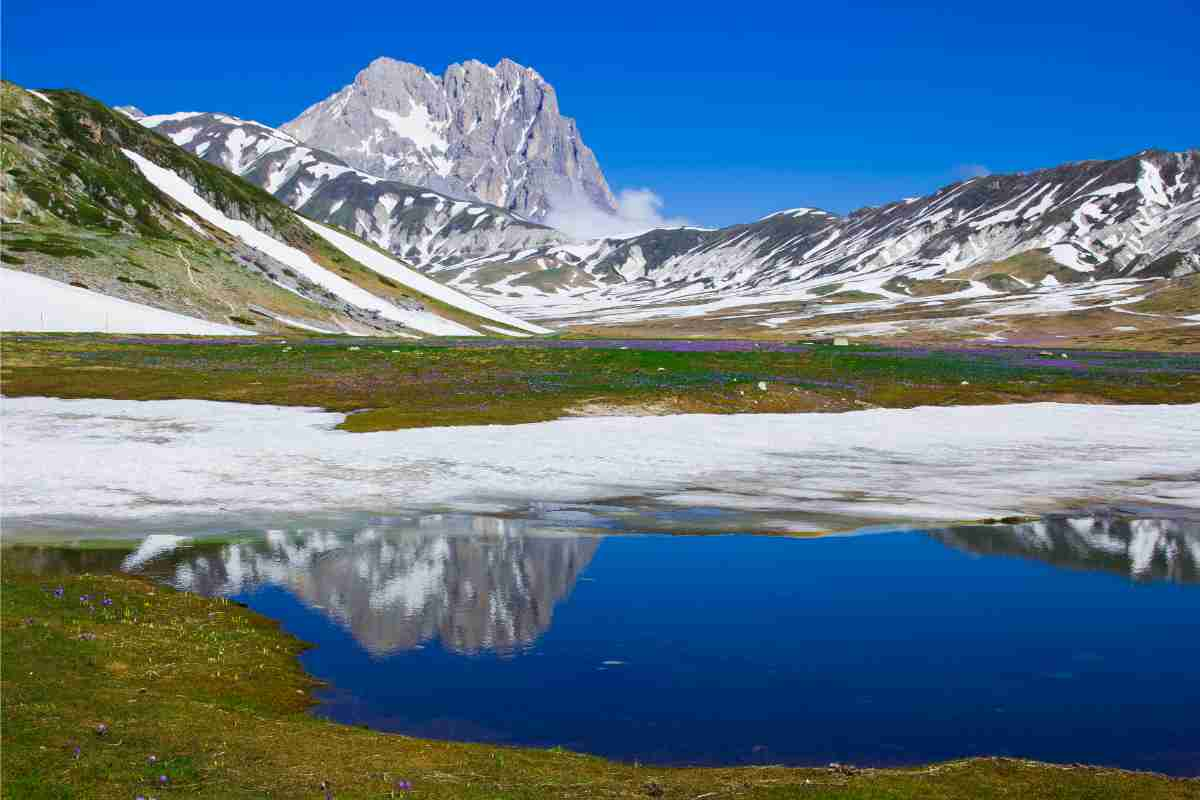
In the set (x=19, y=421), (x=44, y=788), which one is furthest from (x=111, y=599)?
(x=19, y=421)

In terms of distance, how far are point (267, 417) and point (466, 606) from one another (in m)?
34.9

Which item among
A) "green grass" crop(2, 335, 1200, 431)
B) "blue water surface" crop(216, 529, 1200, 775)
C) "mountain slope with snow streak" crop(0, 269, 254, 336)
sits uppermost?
"mountain slope with snow streak" crop(0, 269, 254, 336)

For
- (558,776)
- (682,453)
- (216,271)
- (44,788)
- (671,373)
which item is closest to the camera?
(44,788)

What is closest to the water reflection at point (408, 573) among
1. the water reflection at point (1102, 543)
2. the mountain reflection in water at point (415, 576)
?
the mountain reflection in water at point (415, 576)

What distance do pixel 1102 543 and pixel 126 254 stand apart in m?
137

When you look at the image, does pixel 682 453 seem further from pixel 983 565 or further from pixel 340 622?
pixel 340 622

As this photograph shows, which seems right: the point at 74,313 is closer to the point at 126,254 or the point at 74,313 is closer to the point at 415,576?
the point at 126,254

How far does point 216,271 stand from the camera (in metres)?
152

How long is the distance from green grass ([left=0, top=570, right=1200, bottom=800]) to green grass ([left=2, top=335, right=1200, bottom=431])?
3399 cm

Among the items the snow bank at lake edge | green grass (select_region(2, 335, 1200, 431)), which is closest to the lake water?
the snow bank at lake edge

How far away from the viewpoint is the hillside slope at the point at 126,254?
431 ft

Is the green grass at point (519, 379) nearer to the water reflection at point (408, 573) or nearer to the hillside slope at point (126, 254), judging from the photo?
the water reflection at point (408, 573)

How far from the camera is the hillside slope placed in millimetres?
131250

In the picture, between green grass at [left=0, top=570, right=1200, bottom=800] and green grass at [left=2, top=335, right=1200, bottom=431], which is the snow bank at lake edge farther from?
green grass at [left=0, top=570, right=1200, bottom=800]
